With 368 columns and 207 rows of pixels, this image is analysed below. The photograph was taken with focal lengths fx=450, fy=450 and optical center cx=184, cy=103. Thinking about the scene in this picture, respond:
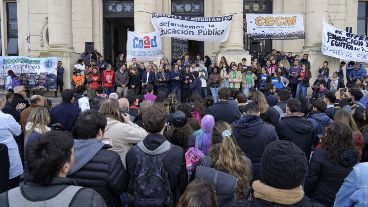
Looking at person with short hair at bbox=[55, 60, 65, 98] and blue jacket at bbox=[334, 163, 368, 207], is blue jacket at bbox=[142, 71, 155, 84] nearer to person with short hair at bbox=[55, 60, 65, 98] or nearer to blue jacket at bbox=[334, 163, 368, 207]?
person with short hair at bbox=[55, 60, 65, 98]

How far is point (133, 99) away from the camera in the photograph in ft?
28.8

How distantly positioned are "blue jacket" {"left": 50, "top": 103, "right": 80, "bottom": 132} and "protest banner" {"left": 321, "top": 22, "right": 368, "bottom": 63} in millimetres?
13528

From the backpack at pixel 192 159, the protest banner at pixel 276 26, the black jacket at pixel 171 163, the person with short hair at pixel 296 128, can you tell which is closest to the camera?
the black jacket at pixel 171 163

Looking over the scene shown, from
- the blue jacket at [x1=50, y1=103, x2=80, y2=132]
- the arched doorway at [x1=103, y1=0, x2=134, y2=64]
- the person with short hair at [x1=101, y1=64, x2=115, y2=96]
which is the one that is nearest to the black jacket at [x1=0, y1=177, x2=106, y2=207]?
the blue jacket at [x1=50, y1=103, x2=80, y2=132]

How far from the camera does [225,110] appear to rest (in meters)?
7.57

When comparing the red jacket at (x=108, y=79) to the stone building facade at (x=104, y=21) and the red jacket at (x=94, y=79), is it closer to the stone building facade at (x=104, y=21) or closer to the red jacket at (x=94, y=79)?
the red jacket at (x=94, y=79)

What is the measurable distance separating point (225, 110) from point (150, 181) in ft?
11.6

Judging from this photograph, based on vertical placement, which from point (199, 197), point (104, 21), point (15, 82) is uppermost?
point (104, 21)

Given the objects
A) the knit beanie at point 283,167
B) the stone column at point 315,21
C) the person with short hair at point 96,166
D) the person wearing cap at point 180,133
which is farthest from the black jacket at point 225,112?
the stone column at point 315,21

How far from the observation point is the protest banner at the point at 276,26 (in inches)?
751

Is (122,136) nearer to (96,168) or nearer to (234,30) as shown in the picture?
(96,168)

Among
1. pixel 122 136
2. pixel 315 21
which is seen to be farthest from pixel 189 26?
pixel 122 136

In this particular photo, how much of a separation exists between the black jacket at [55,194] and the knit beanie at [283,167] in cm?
105

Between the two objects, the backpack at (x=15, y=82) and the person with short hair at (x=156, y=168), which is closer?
the person with short hair at (x=156, y=168)
